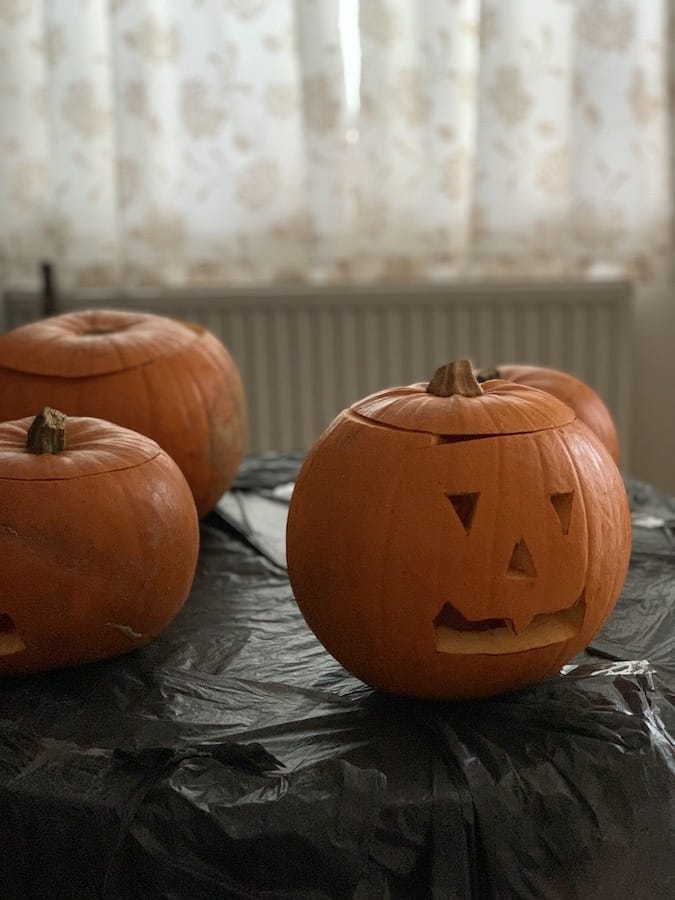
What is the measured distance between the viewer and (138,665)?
3.18 ft

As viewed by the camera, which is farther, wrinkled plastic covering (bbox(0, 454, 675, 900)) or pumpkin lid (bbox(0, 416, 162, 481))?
pumpkin lid (bbox(0, 416, 162, 481))

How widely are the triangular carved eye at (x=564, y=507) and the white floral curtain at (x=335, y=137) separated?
5.52 ft

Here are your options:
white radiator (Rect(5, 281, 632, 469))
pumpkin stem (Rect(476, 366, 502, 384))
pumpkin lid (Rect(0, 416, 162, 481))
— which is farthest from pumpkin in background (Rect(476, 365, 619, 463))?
white radiator (Rect(5, 281, 632, 469))

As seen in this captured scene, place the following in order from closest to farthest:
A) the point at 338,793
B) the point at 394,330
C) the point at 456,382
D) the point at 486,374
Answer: the point at 338,793 → the point at 456,382 → the point at 486,374 → the point at 394,330

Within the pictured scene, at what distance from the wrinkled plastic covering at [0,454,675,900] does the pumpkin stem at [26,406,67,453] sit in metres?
0.21

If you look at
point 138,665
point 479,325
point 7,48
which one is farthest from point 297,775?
point 7,48

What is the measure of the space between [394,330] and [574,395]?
134 cm

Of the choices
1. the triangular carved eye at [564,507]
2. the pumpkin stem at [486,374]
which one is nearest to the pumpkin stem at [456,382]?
the triangular carved eye at [564,507]

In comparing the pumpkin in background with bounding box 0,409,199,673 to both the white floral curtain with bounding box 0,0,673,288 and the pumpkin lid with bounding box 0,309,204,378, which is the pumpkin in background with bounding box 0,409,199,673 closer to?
the pumpkin lid with bounding box 0,309,204,378

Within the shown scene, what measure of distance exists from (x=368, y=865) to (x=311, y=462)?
12.4 inches

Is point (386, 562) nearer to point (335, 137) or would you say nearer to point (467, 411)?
point (467, 411)

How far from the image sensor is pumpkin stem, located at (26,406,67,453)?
944mm

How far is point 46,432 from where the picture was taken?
0.95 meters

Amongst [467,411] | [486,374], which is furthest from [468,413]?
[486,374]
